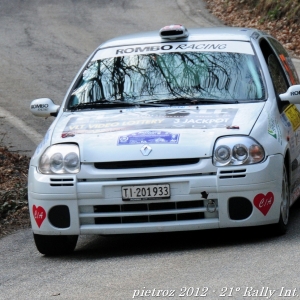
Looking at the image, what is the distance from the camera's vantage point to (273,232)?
7.29m

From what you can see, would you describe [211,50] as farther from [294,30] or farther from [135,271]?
[294,30]

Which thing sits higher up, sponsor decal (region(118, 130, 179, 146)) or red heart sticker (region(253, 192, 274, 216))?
sponsor decal (region(118, 130, 179, 146))

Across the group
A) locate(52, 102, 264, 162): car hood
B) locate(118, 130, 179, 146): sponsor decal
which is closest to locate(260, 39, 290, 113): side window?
locate(52, 102, 264, 162): car hood

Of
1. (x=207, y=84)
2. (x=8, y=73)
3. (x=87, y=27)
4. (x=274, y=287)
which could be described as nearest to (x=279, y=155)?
(x=207, y=84)

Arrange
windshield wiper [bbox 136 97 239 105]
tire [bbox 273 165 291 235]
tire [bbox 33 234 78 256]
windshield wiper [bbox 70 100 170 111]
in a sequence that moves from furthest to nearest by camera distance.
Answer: windshield wiper [bbox 70 100 170 111]
windshield wiper [bbox 136 97 239 105]
tire [bbox 33 234 78 256]
tire [bbox 273 165 291 235]

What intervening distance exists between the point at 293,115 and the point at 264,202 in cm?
159

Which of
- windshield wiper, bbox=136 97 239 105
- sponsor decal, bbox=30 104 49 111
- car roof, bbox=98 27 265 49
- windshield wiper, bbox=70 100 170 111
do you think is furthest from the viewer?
car roof, bbox=98 27 265 49

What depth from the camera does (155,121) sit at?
7410 millimetres

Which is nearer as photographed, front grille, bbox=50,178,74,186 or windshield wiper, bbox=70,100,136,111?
front grille, bbox=50,178,74,186

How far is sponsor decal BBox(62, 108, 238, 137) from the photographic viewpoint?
7.28 meters

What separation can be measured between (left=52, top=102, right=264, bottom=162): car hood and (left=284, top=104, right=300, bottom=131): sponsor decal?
581 millimetres

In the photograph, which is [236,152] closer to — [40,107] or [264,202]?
[264,202]

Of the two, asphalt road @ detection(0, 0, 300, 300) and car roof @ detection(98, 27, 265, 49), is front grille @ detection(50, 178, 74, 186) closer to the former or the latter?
asphalt road @ detection(0, 0, 300, 300)

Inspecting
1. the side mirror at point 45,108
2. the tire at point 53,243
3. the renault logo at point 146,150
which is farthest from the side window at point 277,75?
the tire at point 53,243
